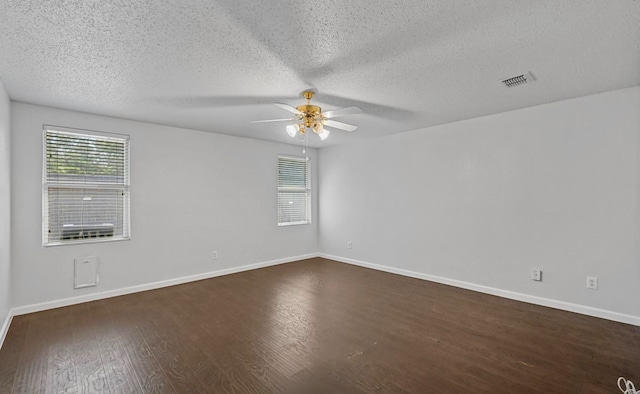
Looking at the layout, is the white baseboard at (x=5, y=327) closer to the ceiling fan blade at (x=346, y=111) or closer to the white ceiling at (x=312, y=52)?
the white ceiling at (x=312, y=52)

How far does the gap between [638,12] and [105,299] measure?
5608mm

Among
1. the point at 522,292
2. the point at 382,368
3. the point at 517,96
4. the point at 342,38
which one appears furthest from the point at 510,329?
the point at 342,38

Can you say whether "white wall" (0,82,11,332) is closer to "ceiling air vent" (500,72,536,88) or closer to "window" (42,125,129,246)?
"window" (42,125,129,246)

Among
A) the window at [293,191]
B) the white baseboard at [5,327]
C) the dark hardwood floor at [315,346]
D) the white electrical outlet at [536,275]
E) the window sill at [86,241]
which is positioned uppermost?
the window at [293,191]

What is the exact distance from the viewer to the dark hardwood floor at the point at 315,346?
6.62 ft

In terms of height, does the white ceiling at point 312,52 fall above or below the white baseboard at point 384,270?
above

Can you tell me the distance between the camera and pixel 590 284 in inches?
123

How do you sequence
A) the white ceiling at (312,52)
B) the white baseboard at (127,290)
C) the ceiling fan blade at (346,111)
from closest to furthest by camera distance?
1. the white ceiling at (312,52)
2. the ceiling fan blade at (346,111)
3. the white baseboard at (127,290)

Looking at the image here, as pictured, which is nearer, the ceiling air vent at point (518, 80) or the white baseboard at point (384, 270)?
the ceiling air vent at point (518, 80)

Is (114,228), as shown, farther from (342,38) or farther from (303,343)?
(342,38)

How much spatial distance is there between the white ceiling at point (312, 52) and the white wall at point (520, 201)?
447 mm

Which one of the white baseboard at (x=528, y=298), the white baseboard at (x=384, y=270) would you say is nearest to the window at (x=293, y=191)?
the white baseboard at (x=384, y=270)

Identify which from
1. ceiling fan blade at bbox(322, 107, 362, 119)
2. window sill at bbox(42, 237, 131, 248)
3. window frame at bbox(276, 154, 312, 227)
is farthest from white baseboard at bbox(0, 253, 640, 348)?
ceiling fan blade at bbox(322, 107, 362, 119)

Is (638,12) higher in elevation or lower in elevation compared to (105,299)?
higher
